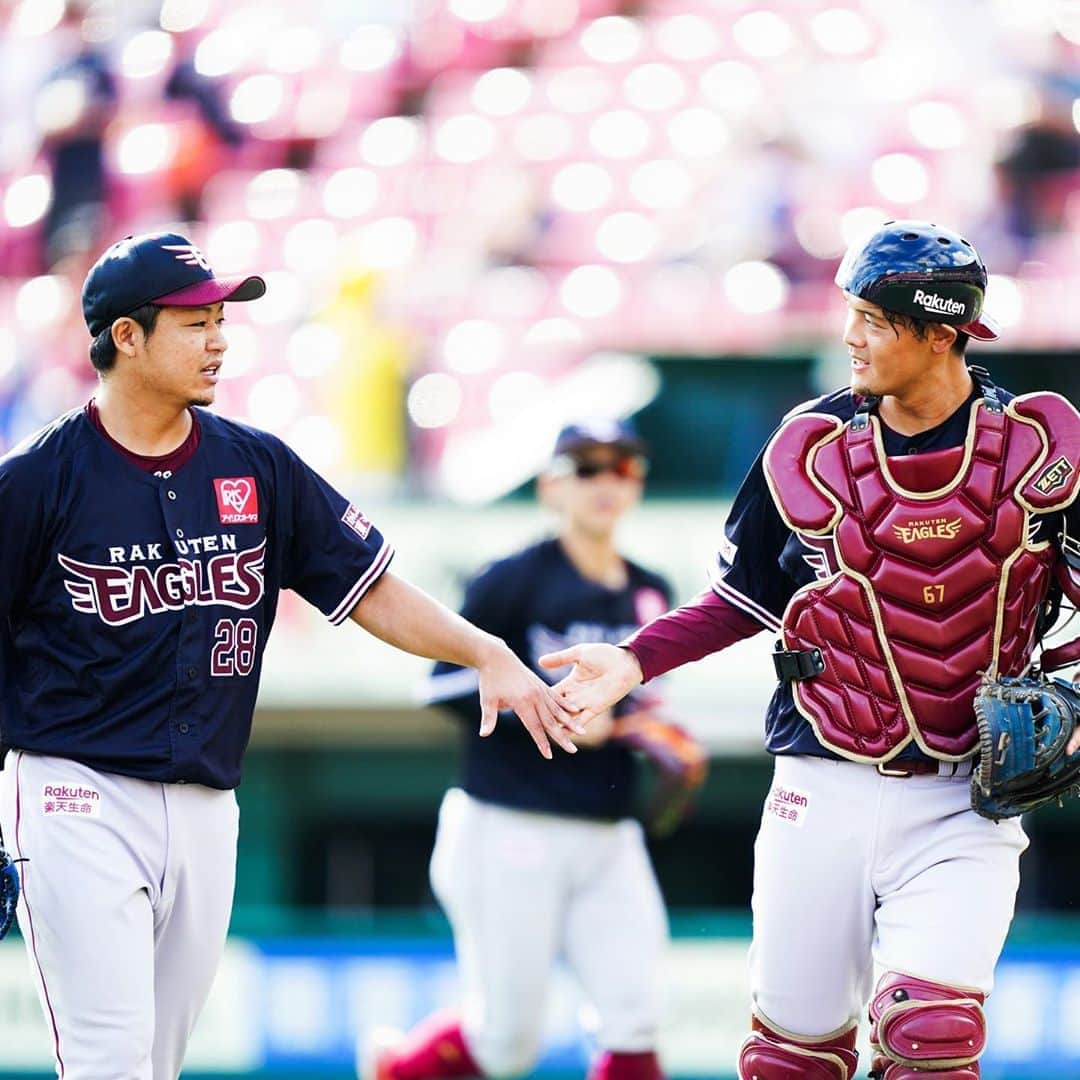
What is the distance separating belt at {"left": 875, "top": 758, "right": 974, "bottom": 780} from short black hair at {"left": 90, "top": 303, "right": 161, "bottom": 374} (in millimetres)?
1765

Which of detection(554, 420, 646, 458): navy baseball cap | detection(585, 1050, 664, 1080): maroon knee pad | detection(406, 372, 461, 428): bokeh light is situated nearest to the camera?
detection(585, 1050, 664, 1080): maroon knee pad

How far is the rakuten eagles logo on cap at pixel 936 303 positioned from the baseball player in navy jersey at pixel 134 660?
4.57ft

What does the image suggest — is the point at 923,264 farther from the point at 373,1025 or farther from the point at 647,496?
the point at 647,496

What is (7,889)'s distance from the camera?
13.0 ft

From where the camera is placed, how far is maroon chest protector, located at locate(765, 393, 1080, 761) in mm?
4051

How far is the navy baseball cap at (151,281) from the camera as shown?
410cm

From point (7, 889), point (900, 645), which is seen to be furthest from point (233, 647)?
point (900, 645)

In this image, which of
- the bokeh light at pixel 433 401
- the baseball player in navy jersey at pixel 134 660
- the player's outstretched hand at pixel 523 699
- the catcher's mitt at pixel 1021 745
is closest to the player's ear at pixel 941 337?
the catcher's mitt at pixel 1021 745

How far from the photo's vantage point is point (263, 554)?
4.25 metres

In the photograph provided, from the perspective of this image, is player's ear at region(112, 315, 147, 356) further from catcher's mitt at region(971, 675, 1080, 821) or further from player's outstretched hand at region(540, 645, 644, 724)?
catcher's mitt at region(971, 675, 1080, 821)

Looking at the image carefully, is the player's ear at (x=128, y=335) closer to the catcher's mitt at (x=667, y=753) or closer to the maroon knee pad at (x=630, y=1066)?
the catcher's mitt at (x=667, y=753)

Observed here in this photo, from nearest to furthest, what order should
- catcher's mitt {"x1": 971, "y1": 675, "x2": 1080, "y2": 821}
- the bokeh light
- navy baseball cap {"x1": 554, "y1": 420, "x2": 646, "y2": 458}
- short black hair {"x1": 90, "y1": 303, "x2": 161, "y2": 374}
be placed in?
1. catcher's mitt {"x1": 971, "y1": 675, "x2": 1080, "y2": 821}
2. short black hair {"x1": 90, "y1": 303, "x2": 161, "y2": 374}
3. navy baseball cap {"x1": 554, "y1": 420, "x2": 646, "y2": 458}
4. the bokeh light

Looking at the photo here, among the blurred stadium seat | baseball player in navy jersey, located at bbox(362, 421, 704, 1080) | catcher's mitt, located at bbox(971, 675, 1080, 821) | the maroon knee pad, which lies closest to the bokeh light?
the blurred stadium seat

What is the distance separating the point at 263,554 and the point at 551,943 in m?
2.70
